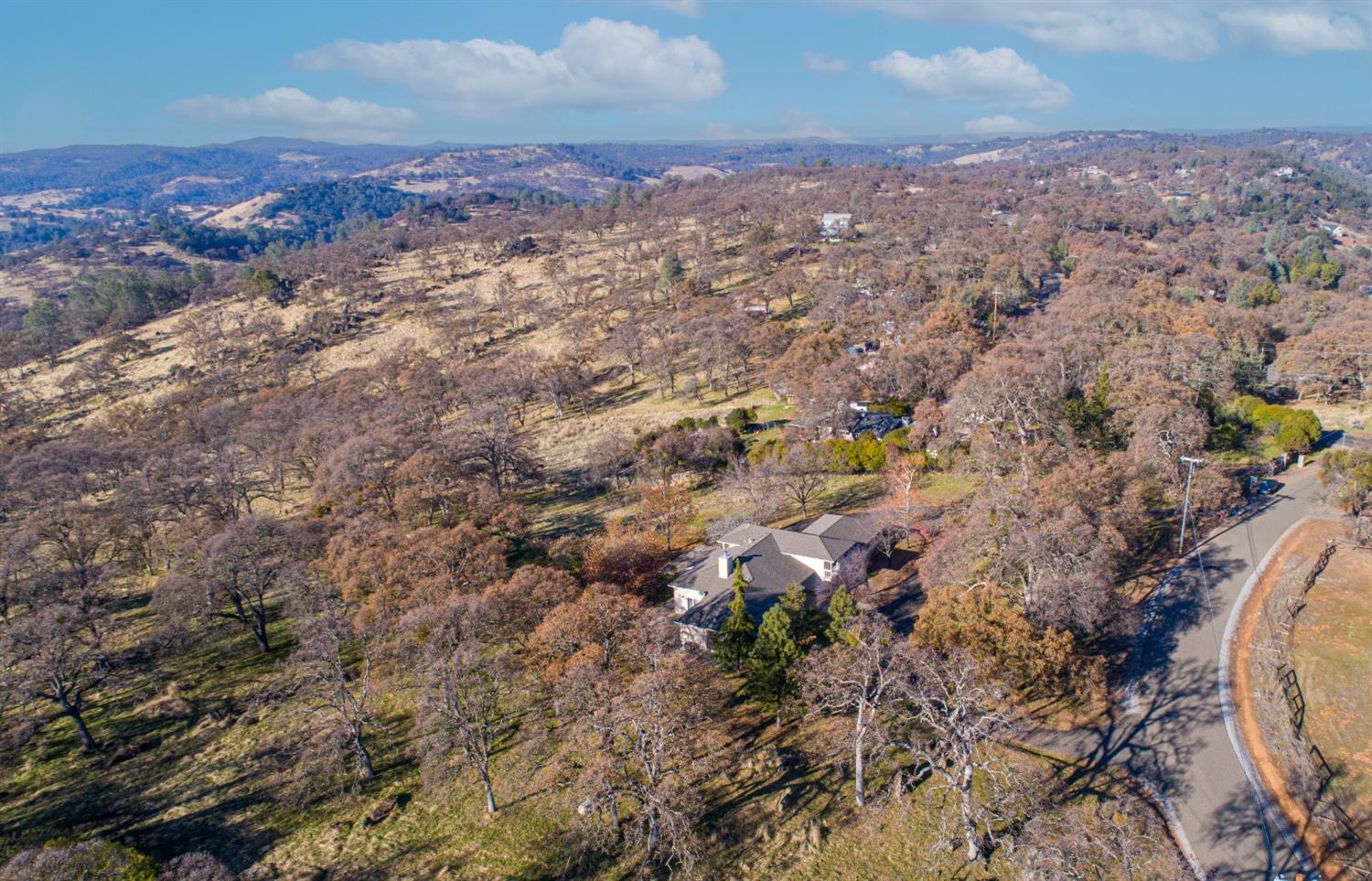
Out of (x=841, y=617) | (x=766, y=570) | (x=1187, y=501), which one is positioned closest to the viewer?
(x=841, y=617)

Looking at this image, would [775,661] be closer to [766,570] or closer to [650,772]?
[650,772]

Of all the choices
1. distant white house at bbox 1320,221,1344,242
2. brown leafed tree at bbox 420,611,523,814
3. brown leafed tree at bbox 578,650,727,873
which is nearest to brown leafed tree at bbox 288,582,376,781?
brown leafed tree at bbox 420,611,523,814

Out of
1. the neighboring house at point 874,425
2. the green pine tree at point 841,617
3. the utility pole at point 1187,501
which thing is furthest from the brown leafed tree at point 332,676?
the utility pole at point 1187,501

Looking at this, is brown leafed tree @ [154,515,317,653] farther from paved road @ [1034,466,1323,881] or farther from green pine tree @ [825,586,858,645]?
paved road @ [1034,466,1323,881]

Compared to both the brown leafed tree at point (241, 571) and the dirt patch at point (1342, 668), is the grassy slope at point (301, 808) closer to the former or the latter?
the brown leafed tree at point (241, 571)

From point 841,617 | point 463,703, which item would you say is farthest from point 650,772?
point 841,617

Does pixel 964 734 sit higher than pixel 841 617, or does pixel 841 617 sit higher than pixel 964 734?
pixel 964 734

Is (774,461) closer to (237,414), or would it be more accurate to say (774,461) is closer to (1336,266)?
(237,414)

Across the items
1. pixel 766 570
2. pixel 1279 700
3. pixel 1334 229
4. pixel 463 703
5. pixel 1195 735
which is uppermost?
pixel 1334 229
